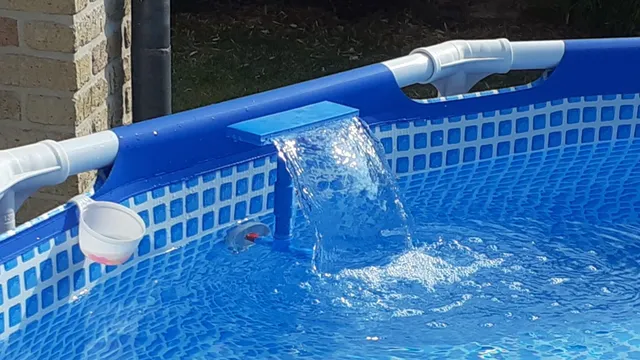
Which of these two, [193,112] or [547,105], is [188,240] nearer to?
[193,112]

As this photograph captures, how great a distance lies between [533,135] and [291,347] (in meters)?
1.58

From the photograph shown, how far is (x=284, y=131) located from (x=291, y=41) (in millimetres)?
3512

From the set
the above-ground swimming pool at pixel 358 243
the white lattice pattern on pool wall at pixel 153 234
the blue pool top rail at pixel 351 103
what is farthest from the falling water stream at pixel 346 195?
the white lattice pattern on pool wall at pixel 153 234

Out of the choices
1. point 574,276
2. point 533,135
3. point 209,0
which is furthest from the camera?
point 209,0

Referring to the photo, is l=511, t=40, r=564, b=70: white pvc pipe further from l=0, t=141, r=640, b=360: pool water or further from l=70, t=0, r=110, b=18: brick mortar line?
l=70, t=0, r=110, b=18: brick mortar line

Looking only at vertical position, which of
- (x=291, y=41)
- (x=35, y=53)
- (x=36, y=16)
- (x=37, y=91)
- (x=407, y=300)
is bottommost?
(x=291, y=41)

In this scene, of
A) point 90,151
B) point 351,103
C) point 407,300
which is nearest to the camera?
point 90,151

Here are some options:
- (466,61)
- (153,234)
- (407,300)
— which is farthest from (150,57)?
(407,300)

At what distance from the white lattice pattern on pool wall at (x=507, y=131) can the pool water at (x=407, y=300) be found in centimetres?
23

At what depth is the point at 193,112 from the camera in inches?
107

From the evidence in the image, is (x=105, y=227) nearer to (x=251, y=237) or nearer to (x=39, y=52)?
(x=251, y=237)

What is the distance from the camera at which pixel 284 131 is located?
263cm

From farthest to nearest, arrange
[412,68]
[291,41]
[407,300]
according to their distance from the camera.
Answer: [291,41], [412,68], [407,300]

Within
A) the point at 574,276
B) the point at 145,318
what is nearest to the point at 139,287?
the point at 145,318
